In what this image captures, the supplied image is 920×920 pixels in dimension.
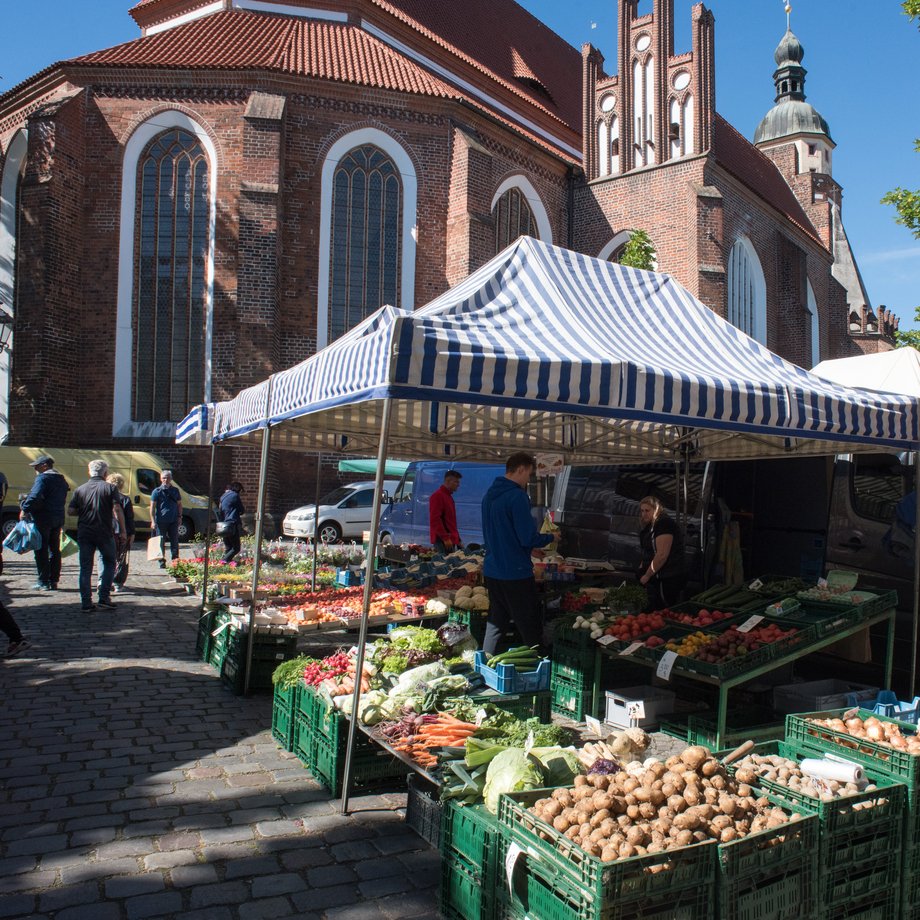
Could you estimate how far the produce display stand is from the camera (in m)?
4.89

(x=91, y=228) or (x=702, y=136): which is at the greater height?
(x=702, y=136)

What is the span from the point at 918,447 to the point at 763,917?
13.6 feet

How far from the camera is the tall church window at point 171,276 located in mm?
19531

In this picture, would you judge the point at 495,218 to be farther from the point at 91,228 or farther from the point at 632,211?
the point at 91,228

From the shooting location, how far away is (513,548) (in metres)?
5.68

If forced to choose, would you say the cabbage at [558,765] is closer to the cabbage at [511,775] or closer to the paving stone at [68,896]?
the cabbage at [511,775]

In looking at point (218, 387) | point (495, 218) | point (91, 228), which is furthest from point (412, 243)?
point (91, 228)

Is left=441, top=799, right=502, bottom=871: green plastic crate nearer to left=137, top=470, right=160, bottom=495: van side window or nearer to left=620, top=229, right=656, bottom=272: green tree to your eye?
left=620, top=229, right=656, bottom=272: green tree

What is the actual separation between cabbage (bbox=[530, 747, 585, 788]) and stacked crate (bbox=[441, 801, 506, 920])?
1.03 ft

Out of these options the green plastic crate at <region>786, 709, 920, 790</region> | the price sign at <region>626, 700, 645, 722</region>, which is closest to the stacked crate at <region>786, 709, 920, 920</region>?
the green plastic crate at <region>786, 709, 920, 790</region>

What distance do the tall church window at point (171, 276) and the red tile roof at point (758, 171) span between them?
19.9 meters

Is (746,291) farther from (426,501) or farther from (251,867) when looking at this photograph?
(251,867)

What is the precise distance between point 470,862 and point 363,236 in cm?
1950

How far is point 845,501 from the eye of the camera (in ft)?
24.3
